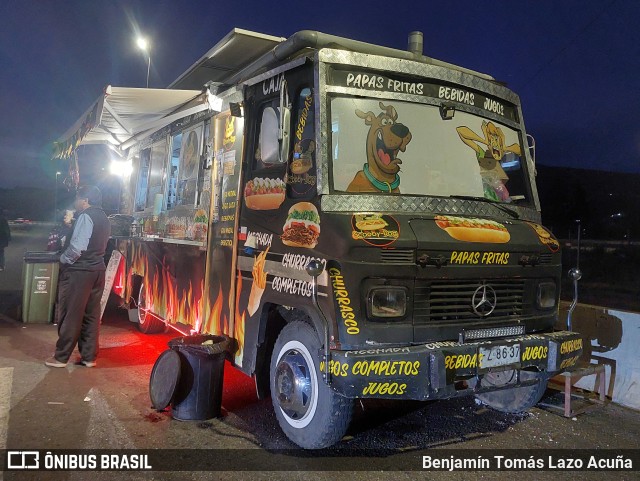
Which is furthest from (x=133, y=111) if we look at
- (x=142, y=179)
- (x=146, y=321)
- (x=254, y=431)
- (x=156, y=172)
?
(x=254, y=431)

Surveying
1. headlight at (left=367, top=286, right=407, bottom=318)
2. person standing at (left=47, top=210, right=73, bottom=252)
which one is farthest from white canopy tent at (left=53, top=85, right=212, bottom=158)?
headlight at (left=367, top=286, right=407, bottom=318)

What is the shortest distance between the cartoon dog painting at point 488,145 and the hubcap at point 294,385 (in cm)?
233

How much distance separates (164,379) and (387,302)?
2.27 meters

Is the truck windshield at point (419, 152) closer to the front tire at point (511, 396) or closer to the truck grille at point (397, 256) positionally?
the truck grille at point (397, 256)

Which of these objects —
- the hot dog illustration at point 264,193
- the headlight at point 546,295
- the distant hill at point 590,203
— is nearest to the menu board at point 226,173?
the hot dog illustration at point 264,193

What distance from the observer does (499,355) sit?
3.88m

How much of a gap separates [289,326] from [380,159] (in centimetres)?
Result: 151

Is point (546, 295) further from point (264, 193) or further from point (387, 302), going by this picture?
point (264, 193)

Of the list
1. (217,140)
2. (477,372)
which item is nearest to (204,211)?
(217,140)

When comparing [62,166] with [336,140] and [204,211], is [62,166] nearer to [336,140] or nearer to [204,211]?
[204,211]

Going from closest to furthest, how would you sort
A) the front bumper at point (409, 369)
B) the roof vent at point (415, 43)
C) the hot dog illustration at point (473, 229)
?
the front bumper at point (409, 369)
the hot dog illustration at point (473, 229)
the roof vent at point (415, 43)

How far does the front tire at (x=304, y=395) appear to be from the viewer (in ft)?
12.4

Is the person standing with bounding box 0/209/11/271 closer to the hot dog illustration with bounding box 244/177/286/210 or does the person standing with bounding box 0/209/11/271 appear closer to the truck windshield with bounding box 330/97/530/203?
the hot dog illustration with bounding box 244/177/286/210

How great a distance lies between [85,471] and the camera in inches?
144
